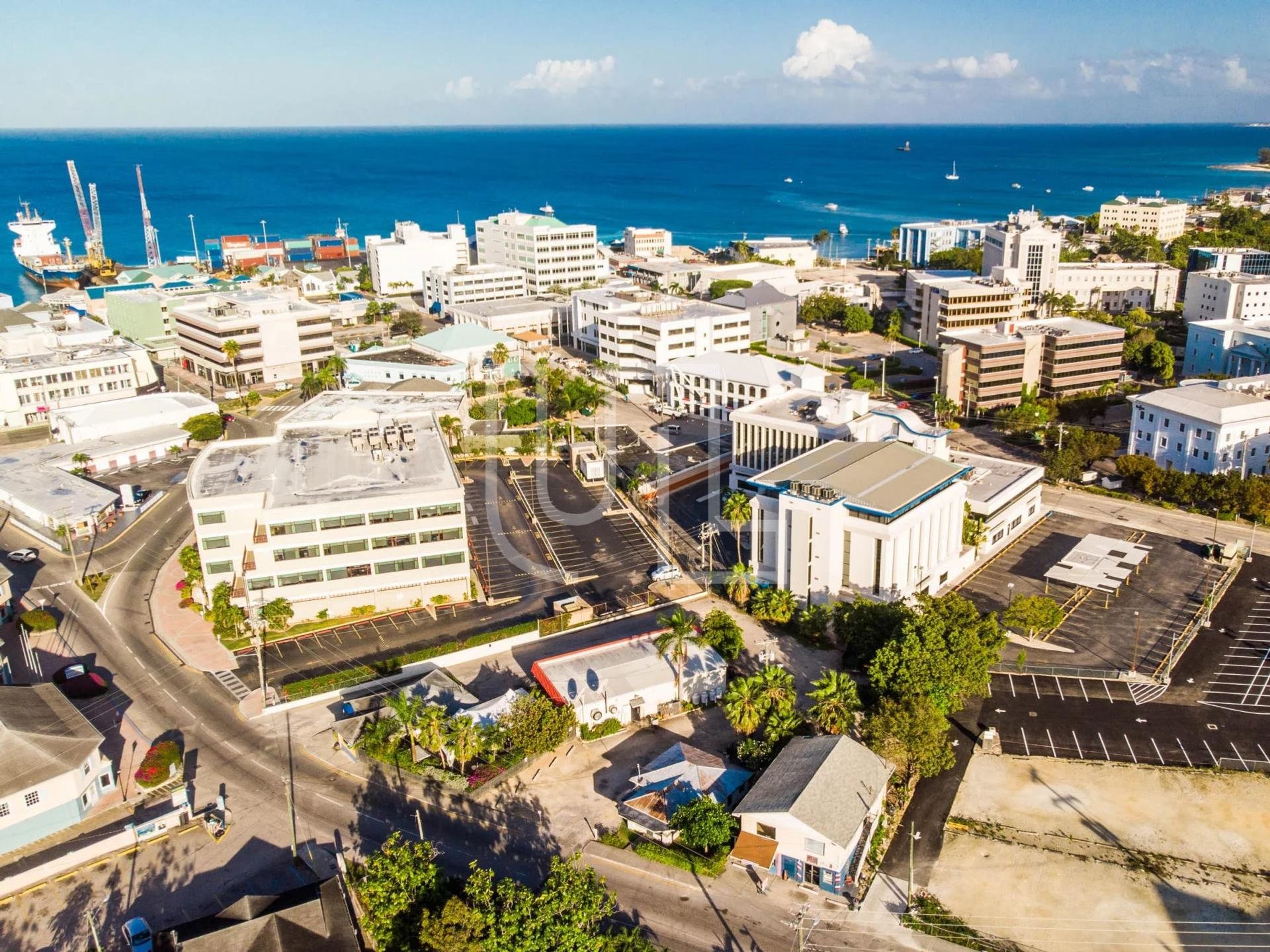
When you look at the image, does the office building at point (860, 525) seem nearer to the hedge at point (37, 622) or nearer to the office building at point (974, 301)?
the hedge at point (37, 622)

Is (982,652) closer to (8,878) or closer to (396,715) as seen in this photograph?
(396,715)

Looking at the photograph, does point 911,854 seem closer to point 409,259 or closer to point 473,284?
point 473,284

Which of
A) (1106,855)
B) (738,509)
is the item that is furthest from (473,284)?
(1106,855)

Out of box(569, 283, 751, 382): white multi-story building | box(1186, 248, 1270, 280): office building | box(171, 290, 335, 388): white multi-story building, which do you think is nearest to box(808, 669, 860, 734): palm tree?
box(569, 283, 751, 382): white multi-story building

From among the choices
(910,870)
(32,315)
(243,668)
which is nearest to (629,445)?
(243,668)

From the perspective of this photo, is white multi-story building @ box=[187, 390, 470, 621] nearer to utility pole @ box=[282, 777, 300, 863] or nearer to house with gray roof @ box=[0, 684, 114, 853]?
house with gray roof @ box=[0, 684, 114, 853]

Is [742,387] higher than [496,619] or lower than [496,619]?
higher
